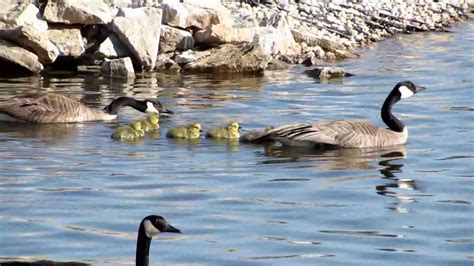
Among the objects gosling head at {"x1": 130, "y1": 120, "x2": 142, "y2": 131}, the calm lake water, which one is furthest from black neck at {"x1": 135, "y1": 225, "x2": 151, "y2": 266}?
gosling head at {"x1": 130, "y1": 120, "x2": 142, "y2": 131}

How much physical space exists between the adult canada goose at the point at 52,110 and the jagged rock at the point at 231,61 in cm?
471

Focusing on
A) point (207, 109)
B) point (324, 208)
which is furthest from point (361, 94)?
point (324, 208)

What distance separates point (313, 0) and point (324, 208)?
50.6ft

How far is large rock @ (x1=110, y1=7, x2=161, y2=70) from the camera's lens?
71.6 ft

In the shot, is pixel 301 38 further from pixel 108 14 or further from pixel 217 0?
pixel 108 14

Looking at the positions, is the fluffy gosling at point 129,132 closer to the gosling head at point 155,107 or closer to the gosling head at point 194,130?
the gosling head at point 194,130

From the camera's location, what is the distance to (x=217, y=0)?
79.7ft

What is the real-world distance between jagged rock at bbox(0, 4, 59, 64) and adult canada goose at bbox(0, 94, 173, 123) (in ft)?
10.2

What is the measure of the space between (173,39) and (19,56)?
2.77 metres

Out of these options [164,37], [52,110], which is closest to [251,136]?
[52,110]

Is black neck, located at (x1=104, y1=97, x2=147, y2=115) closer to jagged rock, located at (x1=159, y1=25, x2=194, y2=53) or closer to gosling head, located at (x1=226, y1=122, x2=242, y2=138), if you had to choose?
gosling head, located at (x1=226, y1=122, x2=242, y2=138)

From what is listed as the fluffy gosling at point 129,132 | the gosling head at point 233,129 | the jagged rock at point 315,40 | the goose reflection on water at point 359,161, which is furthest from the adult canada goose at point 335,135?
the jagged rock at point 315,40

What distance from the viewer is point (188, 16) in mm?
23000

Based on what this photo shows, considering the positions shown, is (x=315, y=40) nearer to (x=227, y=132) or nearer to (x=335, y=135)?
(x=227, y=132)
